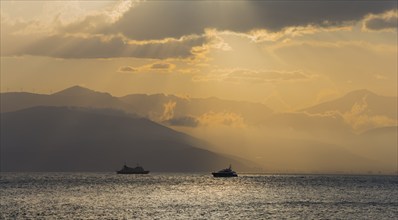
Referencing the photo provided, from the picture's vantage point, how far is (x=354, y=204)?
184750 mm

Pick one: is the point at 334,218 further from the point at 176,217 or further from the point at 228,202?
the point at 228,202

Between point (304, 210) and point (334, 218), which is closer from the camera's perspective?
point (334, 218)

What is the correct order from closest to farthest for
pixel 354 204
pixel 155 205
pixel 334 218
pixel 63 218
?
pixel 63 218, pixel 334 218, pixel 155 205, pixel 354 204

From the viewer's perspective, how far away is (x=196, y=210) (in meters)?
156

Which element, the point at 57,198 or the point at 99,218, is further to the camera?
the point at 57,198

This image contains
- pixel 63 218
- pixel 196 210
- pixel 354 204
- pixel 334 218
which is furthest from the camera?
pixel 354 204

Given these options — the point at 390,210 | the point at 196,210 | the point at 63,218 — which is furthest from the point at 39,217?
the point at 390,210

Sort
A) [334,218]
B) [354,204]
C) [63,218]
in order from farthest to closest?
1. [354,204]
2. [334,218]
3. [63,218]

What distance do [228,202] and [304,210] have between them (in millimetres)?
31940

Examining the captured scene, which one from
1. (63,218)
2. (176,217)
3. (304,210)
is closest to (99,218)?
(63,218)

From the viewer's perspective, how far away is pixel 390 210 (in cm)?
16300

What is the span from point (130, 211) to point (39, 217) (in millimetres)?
22648

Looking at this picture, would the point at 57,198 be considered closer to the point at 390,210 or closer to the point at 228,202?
the point at 228,202

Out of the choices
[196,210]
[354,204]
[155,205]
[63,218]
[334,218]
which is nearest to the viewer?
[63,218]
